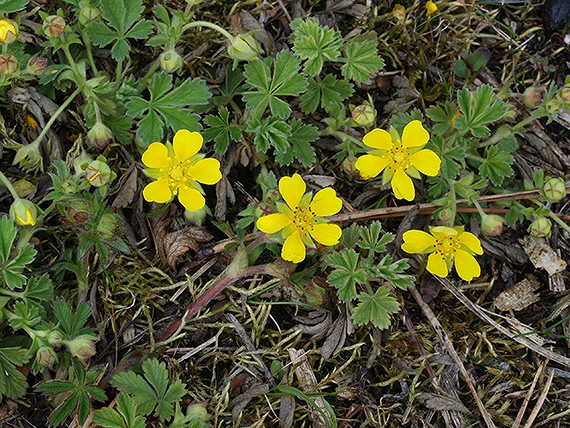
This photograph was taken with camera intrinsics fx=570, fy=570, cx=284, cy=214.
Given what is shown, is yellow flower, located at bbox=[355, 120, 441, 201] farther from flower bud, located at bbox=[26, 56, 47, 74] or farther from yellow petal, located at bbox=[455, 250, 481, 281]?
flower bud, located at bbox=[26, 56, 47, 74]

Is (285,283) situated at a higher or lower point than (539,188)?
lower

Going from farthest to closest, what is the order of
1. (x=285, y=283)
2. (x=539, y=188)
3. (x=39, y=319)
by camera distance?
(x=539, y=188)
(x=285, y=283)
(x=39, y=319)

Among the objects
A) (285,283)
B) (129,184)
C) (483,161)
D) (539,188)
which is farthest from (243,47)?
(539,188)

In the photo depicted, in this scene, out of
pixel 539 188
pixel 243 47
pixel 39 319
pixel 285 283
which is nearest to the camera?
pixel 39 319

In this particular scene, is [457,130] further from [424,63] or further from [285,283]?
[285,283]

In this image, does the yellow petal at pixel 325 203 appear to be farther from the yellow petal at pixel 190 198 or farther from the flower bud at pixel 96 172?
the flower bud at pixel 96 172

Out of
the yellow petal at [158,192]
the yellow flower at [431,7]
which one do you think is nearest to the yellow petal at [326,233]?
the yellow petal at [158,192]
